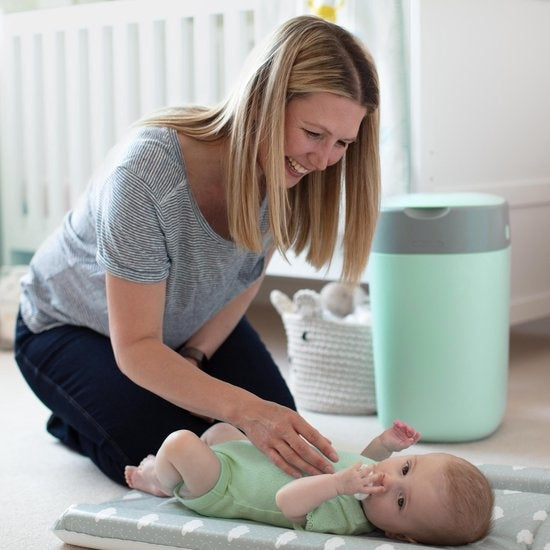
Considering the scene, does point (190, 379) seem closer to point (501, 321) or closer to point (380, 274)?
point (380, 274)

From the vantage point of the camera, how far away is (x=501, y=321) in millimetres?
1713

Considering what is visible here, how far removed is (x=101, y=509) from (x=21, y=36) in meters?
1.81

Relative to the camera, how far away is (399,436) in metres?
1.29

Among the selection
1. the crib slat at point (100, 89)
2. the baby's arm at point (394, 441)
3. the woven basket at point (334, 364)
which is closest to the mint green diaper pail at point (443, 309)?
the woven basket at point (334, 364)

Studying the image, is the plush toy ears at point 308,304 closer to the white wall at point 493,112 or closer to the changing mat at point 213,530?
the white wall at point 493,112

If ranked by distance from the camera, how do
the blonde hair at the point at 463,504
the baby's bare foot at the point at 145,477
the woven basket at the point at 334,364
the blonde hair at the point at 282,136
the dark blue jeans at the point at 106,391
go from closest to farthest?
the blonde hair at the point at 463,504 < the blonde hair at the point at 282,136 < the baby's bare foot at the point at 145,477 < the dark blue jeans at the point at 106,391 < the woven basket at the point at 334,364

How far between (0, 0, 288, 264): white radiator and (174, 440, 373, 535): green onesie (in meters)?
1.21

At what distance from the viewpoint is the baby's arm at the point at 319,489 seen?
3.64 ft

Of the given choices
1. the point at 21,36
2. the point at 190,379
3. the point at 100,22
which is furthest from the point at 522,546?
the point at 21,36

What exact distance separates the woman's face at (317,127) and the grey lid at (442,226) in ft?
1.36

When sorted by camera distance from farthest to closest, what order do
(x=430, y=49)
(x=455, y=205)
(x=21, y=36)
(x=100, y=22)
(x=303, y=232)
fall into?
(x=21, y=36), (x=100, y=22), (x=430, y=49), (x=455, y=205), (x=303, y=232)

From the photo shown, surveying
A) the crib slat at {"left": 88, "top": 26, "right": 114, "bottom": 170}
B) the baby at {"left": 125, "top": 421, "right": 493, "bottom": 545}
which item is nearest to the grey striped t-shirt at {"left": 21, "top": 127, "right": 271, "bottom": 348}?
the baby at {"left": 125, "top": 421, "right": 493, "bottom": 545}

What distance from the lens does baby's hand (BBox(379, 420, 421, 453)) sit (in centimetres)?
128

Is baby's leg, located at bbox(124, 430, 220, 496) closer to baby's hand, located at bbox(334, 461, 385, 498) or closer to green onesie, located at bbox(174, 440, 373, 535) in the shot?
green onesie, located at bbox(174, 440, 373, 535)
